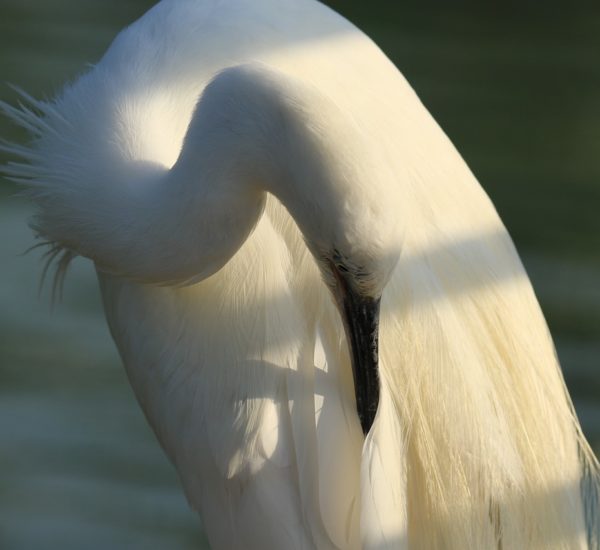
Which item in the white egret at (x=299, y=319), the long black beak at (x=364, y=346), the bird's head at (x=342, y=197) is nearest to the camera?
the bird's head at (x=342, y=197)

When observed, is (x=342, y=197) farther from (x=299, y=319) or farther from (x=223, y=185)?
(x=299, y=319)

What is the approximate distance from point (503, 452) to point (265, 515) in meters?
0.33

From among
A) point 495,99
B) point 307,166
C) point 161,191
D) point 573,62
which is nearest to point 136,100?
point 161,191

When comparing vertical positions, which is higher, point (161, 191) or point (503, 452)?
point (161, 191)

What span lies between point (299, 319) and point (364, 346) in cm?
22

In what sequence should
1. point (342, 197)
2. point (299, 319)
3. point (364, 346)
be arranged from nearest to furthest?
point (342, 197)
point (364, 346)
point (299, 319)

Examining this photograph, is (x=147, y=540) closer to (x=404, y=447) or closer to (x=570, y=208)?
(x=404, y=447)

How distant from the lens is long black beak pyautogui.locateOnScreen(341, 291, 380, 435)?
1500 millimetres

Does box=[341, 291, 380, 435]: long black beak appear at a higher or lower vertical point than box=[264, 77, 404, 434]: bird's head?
lower

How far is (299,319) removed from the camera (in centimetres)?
173

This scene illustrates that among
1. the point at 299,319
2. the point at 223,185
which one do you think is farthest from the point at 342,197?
the point at 299,319

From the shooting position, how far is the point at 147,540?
2.75 meters

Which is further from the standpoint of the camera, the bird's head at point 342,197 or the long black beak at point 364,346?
the long black beak at point 364,346

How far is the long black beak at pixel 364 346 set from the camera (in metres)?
1.50
